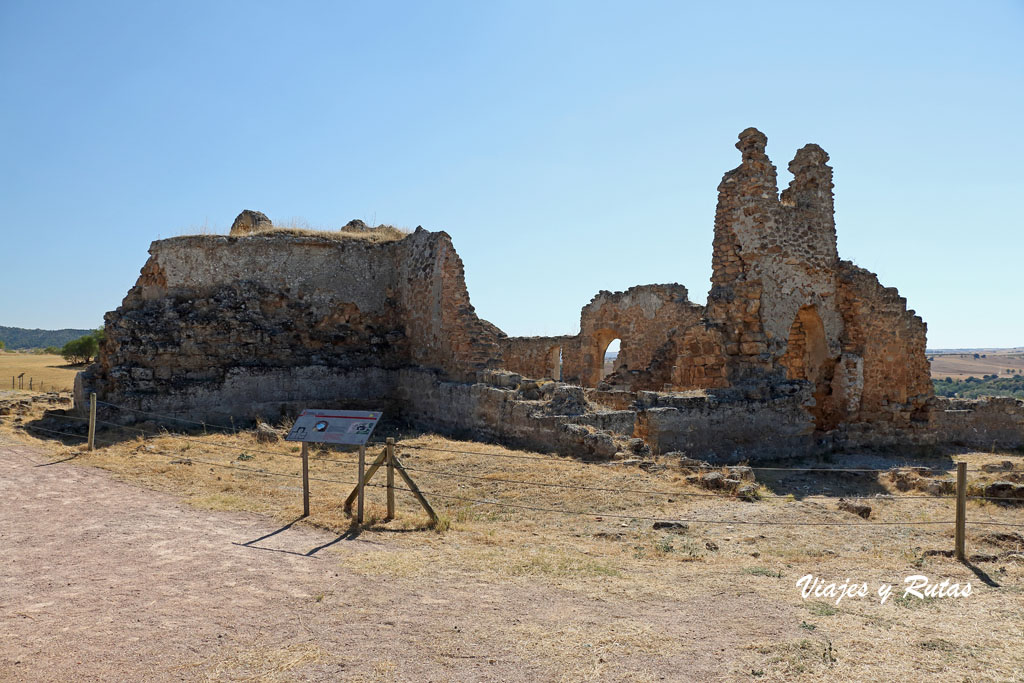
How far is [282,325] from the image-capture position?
1529cm

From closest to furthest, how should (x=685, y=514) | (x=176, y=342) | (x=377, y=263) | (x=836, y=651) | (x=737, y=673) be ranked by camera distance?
(x=737, y=673) < (x=836, y=651) < (x=685, y=514) < (x=176, y=342) < (x=377, y=263)

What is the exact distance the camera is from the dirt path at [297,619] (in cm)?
397

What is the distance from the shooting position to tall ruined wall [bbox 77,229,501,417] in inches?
535

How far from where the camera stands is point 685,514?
25.4 feet

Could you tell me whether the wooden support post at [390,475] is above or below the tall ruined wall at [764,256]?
below

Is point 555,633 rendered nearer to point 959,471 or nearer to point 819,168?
point 959,471

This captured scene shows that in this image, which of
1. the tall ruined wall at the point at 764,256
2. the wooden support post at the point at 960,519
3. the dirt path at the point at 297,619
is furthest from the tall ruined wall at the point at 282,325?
the wooden support post at the point at 960,519

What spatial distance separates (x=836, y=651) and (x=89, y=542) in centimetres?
609

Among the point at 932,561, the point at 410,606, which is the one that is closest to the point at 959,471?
the point at 932,561

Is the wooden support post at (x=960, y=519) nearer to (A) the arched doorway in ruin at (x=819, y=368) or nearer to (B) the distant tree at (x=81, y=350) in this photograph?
(A) the arched doorway in ruin at (x=819, y=368)

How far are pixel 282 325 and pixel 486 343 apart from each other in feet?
16.2

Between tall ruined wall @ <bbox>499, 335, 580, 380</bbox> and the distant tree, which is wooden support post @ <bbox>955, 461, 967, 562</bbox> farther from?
the distant tree

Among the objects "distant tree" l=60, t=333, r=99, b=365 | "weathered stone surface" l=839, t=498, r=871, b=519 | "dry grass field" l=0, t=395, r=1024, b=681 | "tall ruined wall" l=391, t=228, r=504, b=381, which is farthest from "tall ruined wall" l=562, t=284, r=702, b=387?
"distant tree" l=60, t=333, r=99, b=365

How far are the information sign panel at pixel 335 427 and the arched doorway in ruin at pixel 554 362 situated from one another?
15562 mm
